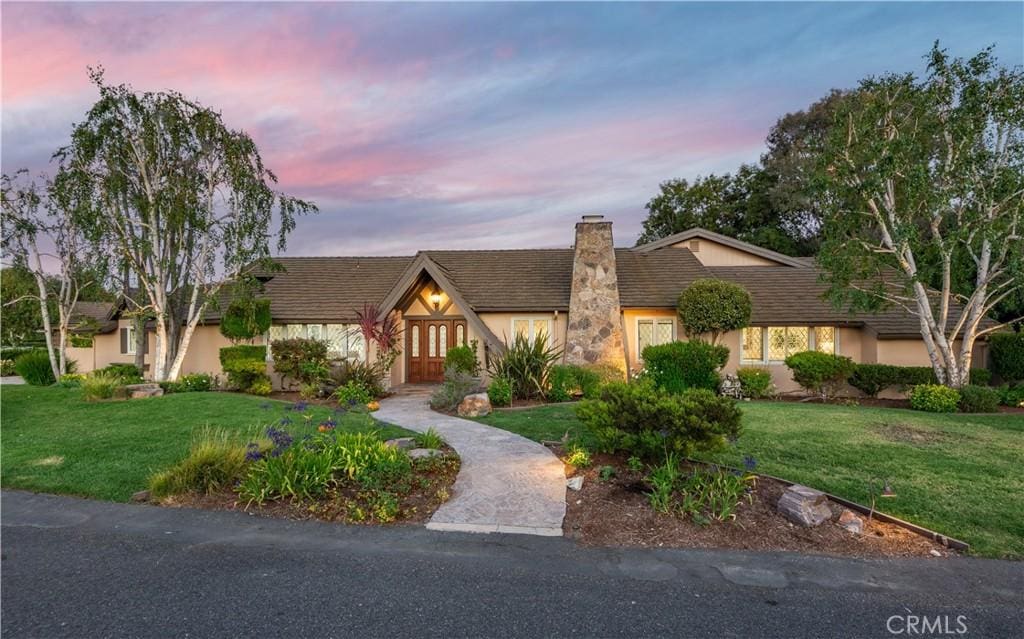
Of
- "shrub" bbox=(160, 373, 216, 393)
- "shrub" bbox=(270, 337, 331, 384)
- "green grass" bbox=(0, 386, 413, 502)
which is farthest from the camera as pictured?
"shrub" bbox=(160, 373, 216, 393)

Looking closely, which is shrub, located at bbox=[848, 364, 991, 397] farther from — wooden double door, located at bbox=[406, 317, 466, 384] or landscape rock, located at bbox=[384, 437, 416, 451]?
landscape rock, located at bbox=[384, 437, 416, 451]

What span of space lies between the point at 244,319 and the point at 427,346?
5.96 m

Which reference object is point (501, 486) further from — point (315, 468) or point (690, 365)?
point (690, 365)

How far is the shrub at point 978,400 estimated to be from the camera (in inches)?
507

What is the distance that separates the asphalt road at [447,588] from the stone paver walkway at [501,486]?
0.32 m

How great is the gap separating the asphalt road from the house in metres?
11.1

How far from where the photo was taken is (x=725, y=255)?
24.6 metres

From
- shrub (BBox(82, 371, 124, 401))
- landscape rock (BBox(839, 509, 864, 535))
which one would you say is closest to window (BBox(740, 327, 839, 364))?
landscape rock (BBox(839, 509, 864, 535))

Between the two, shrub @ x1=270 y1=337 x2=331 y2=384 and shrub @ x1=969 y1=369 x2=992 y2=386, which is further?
shrub @ x1=270 y1=337 x2=331 y2=384

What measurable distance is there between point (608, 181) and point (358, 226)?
34.3 feet

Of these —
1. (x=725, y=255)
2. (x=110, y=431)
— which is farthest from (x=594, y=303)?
(x=110, y=431)

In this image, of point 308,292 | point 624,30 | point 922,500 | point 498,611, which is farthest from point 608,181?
point 498,611

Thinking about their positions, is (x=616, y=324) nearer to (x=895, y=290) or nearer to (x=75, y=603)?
(x=895, y=290)

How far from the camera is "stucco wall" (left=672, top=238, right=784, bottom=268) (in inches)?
961
